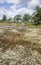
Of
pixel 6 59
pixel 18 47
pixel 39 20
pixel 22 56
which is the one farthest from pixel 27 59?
pixel 39 20

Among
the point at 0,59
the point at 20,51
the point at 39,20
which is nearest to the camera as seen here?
the point at 0,59

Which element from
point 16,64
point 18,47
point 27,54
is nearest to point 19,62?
point 16,64

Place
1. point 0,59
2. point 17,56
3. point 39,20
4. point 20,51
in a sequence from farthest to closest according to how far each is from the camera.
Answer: point 39,20, point 20,51, point 17,56, point 0,59

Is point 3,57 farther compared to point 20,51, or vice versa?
point 20,51

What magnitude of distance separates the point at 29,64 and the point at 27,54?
12.2 ft

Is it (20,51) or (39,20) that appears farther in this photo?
(39,20)

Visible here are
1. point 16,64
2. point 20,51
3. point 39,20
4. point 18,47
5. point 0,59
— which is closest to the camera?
point 16,64

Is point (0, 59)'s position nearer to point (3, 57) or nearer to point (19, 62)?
Answer: point (3, 57)

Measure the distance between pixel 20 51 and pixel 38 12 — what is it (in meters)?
73.9

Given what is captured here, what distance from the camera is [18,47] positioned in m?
24.3

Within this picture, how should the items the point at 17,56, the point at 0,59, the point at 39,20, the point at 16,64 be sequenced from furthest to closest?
the point at 39,20 < the point at 17,56 < the point at 0,59 < the point at 16,64

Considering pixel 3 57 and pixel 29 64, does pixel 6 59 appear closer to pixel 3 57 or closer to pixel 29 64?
pixel 3 57

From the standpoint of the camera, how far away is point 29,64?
56.5 feet

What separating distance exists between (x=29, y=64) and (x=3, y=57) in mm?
3773
